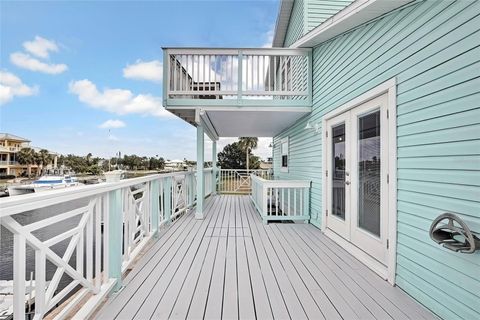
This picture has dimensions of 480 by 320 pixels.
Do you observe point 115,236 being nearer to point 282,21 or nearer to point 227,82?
point 227,82

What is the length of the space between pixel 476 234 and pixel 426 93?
1.16 metres

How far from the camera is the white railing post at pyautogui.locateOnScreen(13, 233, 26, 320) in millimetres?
1261

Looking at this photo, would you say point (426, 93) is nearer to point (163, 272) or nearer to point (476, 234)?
point (476, 234)

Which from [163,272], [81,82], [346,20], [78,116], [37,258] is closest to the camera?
[37,258]

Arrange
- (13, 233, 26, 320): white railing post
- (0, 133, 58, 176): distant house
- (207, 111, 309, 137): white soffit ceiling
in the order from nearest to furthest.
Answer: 1. (13, 233, 26, 320): white railing post
2. (207, 111, 309, 137): white soffit ceiling
3. (0, 133, 58, 176): distant house

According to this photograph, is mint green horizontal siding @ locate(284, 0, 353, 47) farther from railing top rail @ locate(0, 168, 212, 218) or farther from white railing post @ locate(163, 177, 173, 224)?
railing top rail @ locate(0, 168, 212, 218)

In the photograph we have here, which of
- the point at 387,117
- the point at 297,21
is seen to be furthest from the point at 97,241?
the point at 297,21

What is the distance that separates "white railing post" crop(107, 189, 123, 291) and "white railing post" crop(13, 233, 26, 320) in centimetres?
100

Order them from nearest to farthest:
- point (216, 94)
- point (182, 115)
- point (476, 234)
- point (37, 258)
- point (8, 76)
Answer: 1. point (37, 258)
2. point (476, 234)
3. point (216, 94)
4. point (182, 115)
5. point (8, 76)

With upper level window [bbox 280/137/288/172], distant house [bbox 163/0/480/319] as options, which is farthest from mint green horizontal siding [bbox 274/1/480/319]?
upper level window [bbox 280/137/288/172]

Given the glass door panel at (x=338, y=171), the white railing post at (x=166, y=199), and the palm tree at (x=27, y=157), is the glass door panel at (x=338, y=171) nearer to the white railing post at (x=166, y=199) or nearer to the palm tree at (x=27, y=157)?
the white railing post at (x=166, y=199)

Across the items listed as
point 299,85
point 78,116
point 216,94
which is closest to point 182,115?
point 216,94

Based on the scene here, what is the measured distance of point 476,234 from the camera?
66.9 inches

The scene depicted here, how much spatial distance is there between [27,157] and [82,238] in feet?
44.2
